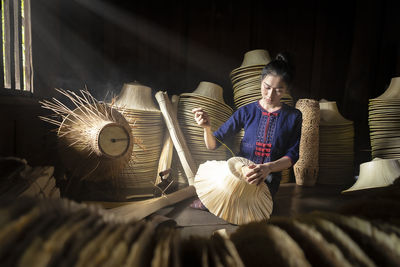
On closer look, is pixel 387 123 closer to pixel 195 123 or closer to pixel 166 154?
pixel 195 123

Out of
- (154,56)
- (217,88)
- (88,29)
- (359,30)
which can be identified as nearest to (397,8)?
(359,30)

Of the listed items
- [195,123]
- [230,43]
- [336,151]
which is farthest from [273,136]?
[230,43]

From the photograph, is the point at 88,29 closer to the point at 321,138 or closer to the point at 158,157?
the point at 158,157

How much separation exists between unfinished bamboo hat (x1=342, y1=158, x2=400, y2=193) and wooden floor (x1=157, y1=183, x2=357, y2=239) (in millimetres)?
130

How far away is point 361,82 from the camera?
85.8 inches

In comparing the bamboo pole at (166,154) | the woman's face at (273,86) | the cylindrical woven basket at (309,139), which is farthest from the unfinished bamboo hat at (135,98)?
the cylindrical woven basket at (309,139)

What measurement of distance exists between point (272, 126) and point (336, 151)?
121 centimetres

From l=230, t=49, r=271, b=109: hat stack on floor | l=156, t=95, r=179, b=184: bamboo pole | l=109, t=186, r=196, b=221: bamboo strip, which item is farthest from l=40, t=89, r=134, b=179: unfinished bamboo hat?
l=230, t=49, r=271, b=109: hat stack on floor

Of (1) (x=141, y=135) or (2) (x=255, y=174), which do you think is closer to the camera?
(2) (x=255, y=174)

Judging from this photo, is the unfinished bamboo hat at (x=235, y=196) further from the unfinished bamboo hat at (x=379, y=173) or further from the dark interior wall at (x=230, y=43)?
the dark interior wall at (x=230, y=43)

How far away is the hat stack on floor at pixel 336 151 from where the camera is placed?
A: 2.03 metres

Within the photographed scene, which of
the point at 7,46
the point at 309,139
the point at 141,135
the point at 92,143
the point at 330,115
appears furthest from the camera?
the point at 330,115

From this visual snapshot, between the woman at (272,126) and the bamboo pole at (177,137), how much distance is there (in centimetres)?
44

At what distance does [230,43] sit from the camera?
2.18 m
